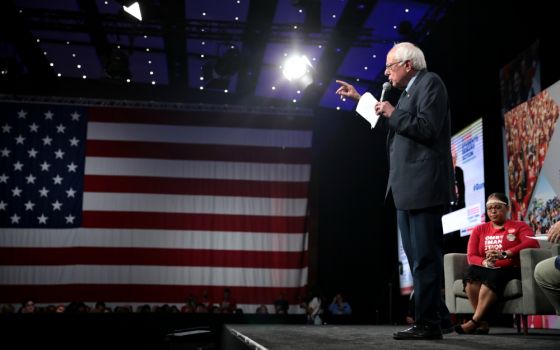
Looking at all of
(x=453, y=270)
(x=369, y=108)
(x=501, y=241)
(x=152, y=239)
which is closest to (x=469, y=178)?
(x=453, y=270)

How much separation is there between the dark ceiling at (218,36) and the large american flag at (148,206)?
94 centimetres

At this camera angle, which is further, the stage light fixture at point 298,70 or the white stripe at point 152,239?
the white stripe at point 152,239

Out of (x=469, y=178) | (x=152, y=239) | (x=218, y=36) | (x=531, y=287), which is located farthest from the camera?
(x=152, y=239)

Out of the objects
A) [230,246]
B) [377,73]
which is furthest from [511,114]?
[230,246]

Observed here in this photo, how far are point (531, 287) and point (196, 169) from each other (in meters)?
6.92

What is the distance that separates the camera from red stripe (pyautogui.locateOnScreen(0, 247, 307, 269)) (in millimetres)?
9281

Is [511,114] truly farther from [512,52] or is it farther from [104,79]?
→ [104,79]

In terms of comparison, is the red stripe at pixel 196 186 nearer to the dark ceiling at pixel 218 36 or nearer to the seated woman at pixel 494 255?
the dark ceiling at pixel 218 36

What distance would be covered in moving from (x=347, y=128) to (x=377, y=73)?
1.77 m

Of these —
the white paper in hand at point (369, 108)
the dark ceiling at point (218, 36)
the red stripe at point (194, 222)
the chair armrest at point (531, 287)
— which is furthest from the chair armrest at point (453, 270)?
the red stripe at point (194, 222)

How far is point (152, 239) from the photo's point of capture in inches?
373

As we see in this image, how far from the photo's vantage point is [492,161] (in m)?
6.07

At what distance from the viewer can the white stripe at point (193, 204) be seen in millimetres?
9492

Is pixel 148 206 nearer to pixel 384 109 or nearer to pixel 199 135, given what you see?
pixel 199 135
